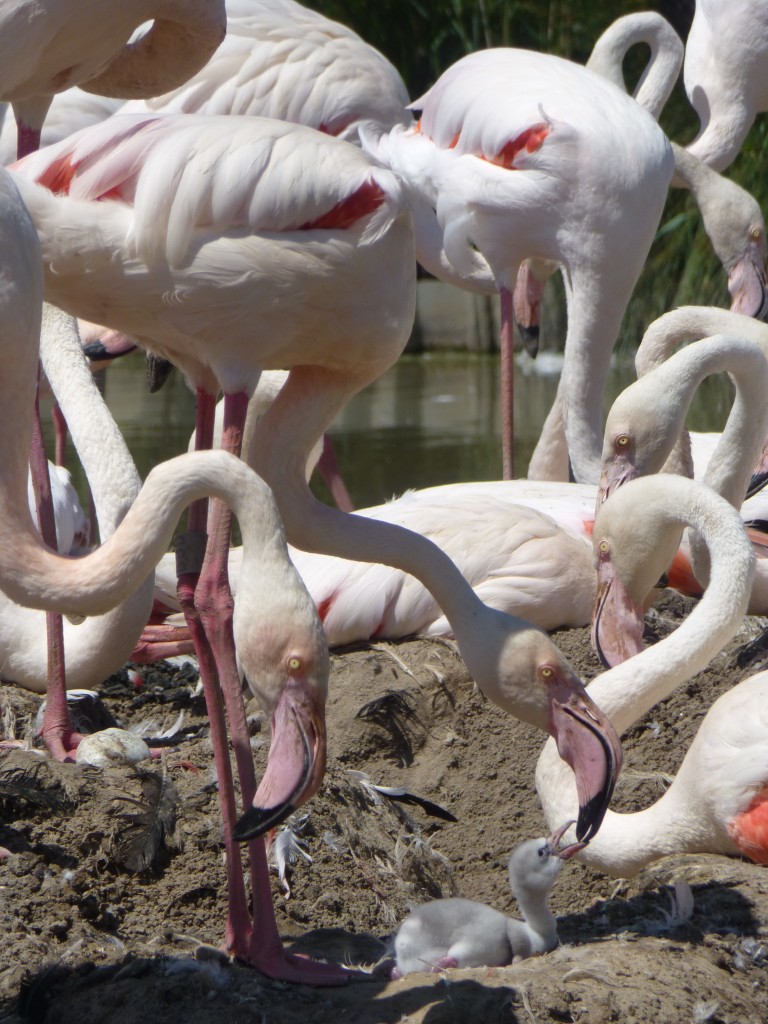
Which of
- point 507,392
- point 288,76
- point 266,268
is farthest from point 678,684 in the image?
point 288,76

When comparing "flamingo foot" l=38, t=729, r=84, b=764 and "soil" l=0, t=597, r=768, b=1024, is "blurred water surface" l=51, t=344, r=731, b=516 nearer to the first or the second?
"soil" l=0, t=597, r=768, b=1024

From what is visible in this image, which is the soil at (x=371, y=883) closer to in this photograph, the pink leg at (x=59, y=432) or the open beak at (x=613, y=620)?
the open beak at (x=613, y=620)

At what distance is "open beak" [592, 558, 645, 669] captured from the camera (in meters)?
3.86

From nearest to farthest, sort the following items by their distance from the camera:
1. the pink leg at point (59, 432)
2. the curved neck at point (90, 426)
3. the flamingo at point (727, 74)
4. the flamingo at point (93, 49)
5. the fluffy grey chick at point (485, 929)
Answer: the fluffy grey chick at point (485, 929) → the flamingo at point (93, 49) → the curved neck at point (90, 426) → the pink leg at point (59, 432) → the flamingo at point (727, 74)

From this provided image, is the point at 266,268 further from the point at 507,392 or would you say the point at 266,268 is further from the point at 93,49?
the point at 507,392

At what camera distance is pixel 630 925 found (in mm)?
3039

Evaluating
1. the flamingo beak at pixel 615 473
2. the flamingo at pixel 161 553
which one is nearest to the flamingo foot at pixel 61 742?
the flamingo at pixel 161 553

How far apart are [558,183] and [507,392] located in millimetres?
927

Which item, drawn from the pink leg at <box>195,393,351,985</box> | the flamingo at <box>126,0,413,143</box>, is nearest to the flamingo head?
the pink leg at <box>195,393,351,985</box>

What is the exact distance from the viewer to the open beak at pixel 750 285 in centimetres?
616

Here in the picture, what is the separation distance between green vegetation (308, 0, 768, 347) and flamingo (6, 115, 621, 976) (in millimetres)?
8554

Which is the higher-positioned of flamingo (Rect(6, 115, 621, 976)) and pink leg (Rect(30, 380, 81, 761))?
flamingo (Rect(6, 115, 621, 976))

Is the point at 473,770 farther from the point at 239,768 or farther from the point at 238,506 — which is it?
the point at 238,506

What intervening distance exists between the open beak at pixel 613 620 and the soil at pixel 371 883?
36 centimetres
